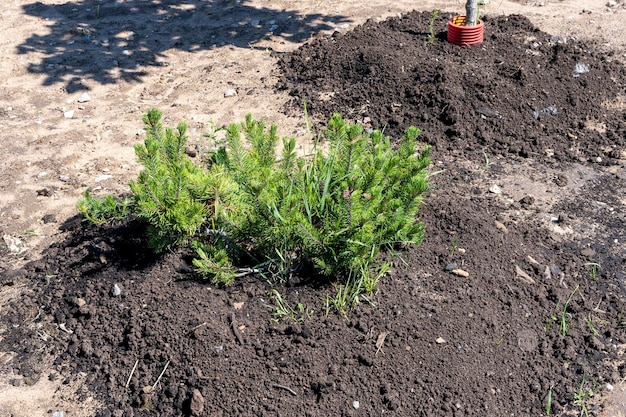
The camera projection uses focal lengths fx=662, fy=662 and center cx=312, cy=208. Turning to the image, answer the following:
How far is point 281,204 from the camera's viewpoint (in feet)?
11.1

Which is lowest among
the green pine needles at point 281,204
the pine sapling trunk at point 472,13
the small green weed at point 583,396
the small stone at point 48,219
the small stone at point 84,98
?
the small green weed at point 583,396

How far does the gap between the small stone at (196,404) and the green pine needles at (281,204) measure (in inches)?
25.5

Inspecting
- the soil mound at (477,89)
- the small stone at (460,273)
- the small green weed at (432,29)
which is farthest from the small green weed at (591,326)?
A: the small green weed at (432,29)

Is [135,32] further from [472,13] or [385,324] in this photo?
[385,324]

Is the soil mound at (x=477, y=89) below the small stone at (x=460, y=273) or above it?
above

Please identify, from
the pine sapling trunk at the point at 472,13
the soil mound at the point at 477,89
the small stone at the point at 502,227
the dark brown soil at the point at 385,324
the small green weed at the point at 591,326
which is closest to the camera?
the dark brown soil at the point at 385,324

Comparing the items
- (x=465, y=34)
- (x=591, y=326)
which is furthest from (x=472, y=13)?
(x=591, y=326)

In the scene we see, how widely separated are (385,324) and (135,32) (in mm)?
5744

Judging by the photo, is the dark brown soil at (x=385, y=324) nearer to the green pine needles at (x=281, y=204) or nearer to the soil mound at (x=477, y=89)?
the green pine needles at (x=281, y=204)

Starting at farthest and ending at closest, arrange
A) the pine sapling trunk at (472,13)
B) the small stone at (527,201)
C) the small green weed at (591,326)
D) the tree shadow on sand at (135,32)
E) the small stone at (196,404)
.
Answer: the tree shadow on sand at (135,32) → the pine sapling trunk at (472,13) → the small stone at (527,201) → the small green weed at (591,326) → the small stone at (196,404)

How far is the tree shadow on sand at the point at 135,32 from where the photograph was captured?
23.4 feet

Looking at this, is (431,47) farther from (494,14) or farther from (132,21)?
(132,21)

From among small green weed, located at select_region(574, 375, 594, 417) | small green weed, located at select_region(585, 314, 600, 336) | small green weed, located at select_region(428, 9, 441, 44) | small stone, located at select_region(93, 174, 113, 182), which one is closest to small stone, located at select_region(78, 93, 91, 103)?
small stone, located at select_region(93, 174, 113, 182)

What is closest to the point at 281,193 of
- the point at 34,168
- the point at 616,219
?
the point at 616,219
